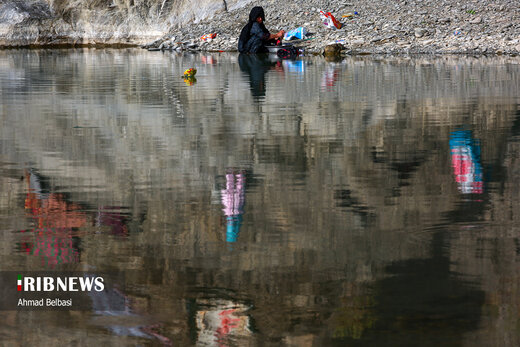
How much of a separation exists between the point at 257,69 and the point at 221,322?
15861 millimetres

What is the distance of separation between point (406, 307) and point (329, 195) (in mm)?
2075

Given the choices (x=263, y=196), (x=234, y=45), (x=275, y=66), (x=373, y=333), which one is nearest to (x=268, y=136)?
(x=263, y=196)

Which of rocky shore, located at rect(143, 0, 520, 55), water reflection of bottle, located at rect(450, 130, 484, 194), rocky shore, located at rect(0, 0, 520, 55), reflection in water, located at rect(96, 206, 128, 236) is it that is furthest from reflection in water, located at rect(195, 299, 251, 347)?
rocky shore, located at rect(143, 0, 520, 55)

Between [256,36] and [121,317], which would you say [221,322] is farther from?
[256,36]

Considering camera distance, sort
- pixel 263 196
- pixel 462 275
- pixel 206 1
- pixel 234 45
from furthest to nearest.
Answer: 1. pixel 206 1
2. pixel 234 45
3. pixel 263 196
4. pixel 462 275

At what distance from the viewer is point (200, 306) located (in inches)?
131

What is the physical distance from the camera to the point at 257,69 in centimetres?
1873

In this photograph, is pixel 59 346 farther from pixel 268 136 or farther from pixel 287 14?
pixel 287 14

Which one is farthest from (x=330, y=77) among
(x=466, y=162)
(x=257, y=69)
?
(x=466, y=162)

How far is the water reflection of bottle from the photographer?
5.56 metres

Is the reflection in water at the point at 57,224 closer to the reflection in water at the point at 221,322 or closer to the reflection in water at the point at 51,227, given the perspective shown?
the reflection in water at the point at 51,227

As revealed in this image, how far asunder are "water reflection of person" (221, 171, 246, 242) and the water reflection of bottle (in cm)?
146

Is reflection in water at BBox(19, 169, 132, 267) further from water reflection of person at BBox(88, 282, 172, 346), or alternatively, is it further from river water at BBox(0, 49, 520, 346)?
water reflection of person at BBox(88, 282, 172, 346)

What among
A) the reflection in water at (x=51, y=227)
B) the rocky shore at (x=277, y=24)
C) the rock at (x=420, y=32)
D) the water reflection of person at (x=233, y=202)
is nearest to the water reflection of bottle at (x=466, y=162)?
the water reflection of person at (x=233, y=202)
